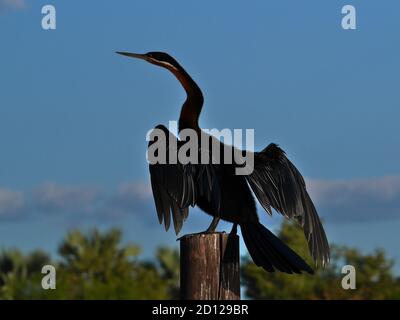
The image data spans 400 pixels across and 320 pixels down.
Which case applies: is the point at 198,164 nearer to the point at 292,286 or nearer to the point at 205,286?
the point at 205,286

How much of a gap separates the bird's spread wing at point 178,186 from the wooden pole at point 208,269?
96 centimetres

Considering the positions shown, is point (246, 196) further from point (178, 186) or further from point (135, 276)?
point (135, 276)

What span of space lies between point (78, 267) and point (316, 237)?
34566mm

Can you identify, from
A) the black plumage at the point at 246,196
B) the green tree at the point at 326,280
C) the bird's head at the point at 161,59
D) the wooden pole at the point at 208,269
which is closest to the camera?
the wooden pole at the point at 208,269

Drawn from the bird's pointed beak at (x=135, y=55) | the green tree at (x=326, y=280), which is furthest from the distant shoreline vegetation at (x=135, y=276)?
the bird's pointed beak at (x=135, y=55)

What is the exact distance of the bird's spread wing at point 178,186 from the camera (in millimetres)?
8070

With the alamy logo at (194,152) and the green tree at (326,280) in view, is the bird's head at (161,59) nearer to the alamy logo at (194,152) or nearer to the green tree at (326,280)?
the alamy logo at (194,152)

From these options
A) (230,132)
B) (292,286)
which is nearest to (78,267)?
(292,286)

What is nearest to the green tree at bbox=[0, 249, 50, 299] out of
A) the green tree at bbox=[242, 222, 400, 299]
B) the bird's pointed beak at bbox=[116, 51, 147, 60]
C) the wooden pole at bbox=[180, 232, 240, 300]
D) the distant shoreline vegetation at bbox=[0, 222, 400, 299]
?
the distant shoreline vegetation at bbox=[0, 222, 400, 299]

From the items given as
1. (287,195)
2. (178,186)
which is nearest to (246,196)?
(287,195)

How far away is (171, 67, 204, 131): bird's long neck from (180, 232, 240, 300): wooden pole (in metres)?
2.04

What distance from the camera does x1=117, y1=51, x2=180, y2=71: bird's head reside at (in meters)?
9.48

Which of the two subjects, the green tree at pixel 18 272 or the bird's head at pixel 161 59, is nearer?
the bird's head at pixel 161 59
